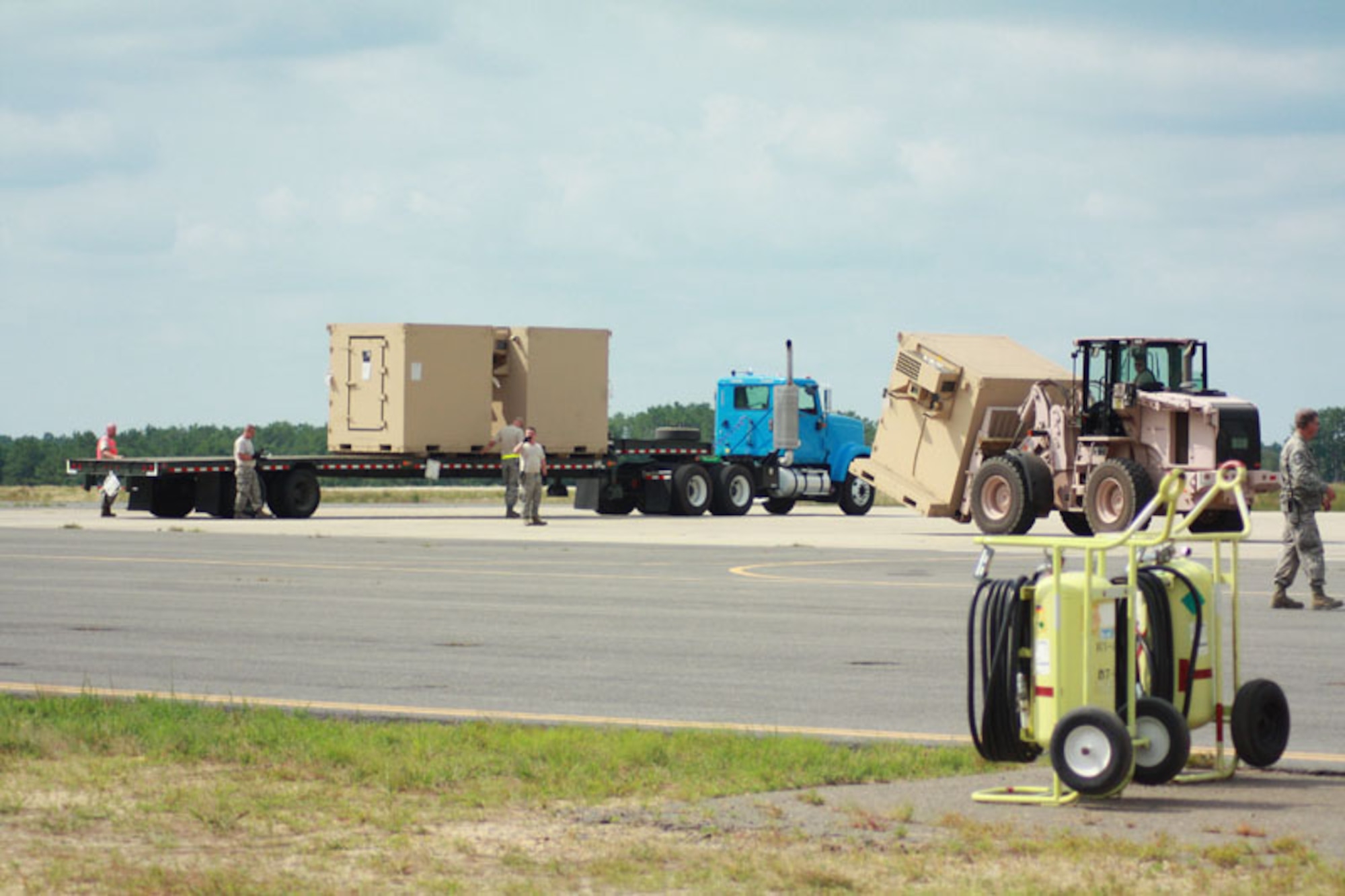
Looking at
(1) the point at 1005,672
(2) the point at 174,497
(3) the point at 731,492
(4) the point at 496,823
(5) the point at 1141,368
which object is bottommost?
(4) the point at 496,823

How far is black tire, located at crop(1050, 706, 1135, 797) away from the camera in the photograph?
7.80m

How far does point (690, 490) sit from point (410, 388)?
6.82 metres

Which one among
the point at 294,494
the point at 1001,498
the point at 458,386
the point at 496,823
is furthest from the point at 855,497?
the point at 496,823

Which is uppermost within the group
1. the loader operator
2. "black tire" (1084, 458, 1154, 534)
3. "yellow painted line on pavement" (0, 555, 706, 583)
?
the loader operator

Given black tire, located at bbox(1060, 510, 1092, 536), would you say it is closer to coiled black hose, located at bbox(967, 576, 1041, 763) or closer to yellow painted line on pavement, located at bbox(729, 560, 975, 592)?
yellow painted line on pavement, located at bbox(729, 560, 975, 592)

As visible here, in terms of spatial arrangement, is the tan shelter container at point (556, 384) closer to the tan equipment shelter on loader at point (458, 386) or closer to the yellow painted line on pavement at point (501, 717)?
the tan equipment shelter on loader at point (458, 386)

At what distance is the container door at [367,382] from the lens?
39312 millimetres

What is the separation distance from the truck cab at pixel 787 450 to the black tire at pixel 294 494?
9.33 meters

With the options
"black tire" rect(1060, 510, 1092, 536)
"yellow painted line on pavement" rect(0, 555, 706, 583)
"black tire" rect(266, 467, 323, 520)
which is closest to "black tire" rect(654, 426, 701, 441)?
"black tire" rect(266, 467, 323, 520)

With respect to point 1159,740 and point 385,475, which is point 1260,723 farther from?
point 385,475

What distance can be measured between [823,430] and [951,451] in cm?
1226

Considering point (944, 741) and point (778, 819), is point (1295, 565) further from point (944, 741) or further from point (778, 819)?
point (778, 819)

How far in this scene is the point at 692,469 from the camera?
139 ft

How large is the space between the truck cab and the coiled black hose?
111ft
